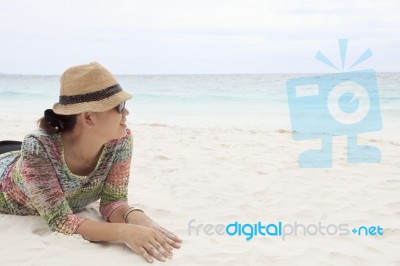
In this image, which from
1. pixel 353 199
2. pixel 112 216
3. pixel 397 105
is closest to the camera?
pixel 112 216

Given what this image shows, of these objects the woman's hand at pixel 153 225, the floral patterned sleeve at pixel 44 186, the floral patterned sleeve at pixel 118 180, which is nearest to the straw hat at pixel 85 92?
the floral patterned sleeve at pixel 44 186

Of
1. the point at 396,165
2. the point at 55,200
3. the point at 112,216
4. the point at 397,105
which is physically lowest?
the point at 397,105

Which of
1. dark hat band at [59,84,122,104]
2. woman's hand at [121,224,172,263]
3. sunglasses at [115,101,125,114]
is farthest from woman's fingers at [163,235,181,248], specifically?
dark hat band at [59,84,122,104]

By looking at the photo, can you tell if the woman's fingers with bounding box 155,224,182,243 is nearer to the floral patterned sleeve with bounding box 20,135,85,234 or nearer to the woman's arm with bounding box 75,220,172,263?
the woman's arm with bounding box 75,220,172,263

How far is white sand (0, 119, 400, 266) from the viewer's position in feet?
7.34

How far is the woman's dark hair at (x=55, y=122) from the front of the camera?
2.15 metres

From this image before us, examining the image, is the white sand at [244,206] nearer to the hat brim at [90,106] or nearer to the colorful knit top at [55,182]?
the colorful knit top at [55,182]

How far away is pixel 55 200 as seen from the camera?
7.24 ft

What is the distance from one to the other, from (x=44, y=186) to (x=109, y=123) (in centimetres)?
49

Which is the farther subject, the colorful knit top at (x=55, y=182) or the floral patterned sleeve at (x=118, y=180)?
the floral patterned sleeve at (x=118, y=180)

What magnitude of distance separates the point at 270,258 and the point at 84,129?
1.27 m

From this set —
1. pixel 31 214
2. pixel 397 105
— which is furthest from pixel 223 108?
pixel 31 214

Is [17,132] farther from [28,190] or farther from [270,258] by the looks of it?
[270,258]

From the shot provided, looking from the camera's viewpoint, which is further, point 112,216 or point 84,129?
point 112,216
